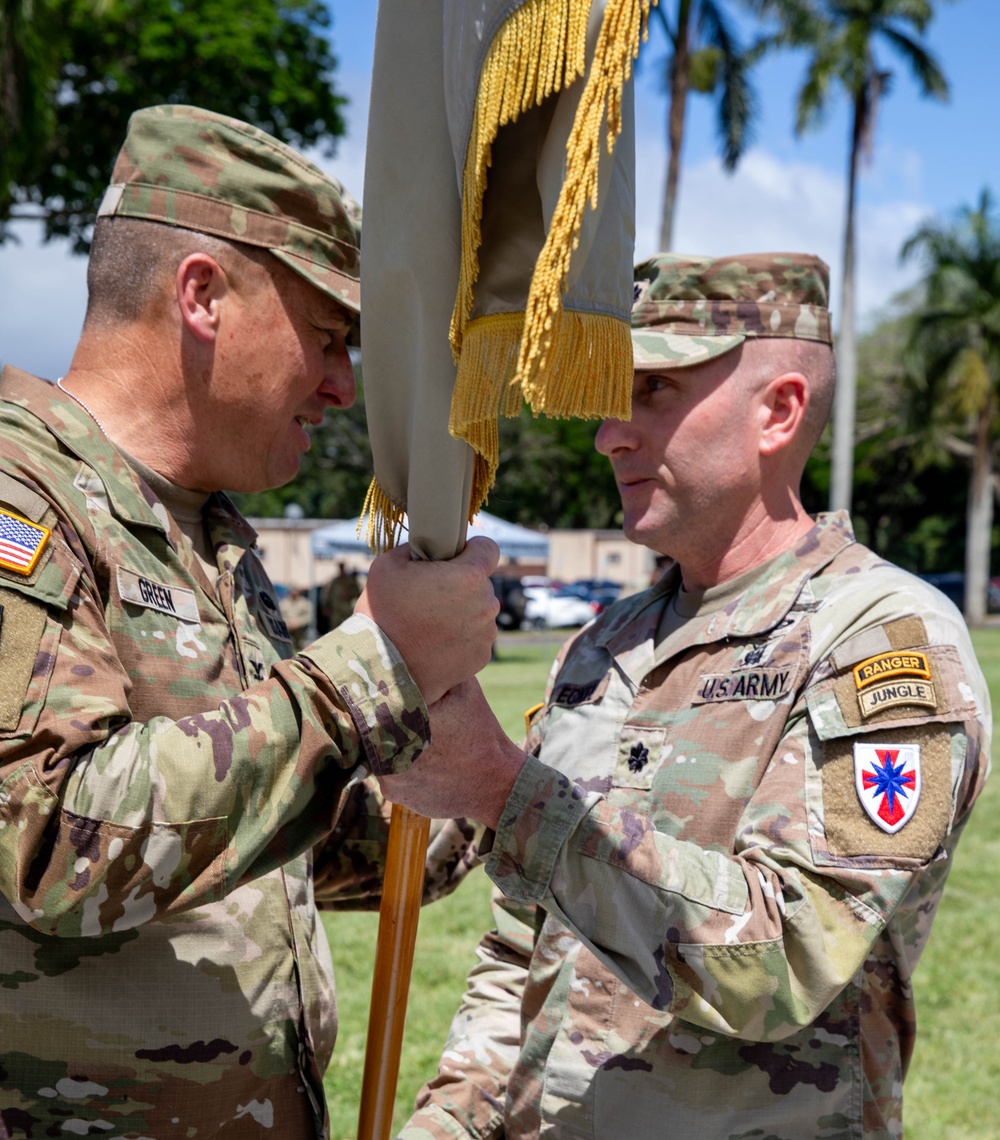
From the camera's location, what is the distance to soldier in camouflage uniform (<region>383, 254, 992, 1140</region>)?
1881mm

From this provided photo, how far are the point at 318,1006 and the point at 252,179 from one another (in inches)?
65.3

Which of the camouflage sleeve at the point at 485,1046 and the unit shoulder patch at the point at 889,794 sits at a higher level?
the unit shoulder patch at the point at 889,794

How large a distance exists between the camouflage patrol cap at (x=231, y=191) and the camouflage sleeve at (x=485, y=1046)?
150 centimetres

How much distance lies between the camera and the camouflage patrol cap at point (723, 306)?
9.06ft

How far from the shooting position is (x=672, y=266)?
288cm

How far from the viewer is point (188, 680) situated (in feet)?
6.75

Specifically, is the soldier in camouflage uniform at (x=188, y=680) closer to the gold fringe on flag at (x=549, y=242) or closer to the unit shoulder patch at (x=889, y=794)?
the gold fringe on flag at (x=549, y=242)

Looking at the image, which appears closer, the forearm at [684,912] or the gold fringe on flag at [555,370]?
the gold fringe on flag at [555,370]

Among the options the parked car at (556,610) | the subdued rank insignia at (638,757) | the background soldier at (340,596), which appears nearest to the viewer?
the subdued rank insignia at (638,757)

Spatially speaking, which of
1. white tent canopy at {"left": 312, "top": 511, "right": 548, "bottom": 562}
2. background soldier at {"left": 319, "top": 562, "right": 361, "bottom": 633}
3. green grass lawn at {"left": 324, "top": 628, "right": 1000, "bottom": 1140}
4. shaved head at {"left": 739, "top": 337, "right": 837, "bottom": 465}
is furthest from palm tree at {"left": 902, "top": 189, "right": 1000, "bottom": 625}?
shaved head at {"left": 739, "top": 337, "right": 837, "bottom": 465}

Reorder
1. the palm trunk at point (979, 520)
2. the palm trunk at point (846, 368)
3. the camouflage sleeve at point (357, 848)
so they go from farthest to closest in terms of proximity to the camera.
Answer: the palm trunk at point (979, 520)
the palm trunk at point (846, 368)
the camouflage sleeve at point (357, 848)

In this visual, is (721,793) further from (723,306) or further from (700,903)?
(723,306)

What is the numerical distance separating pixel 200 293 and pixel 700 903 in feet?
4.91

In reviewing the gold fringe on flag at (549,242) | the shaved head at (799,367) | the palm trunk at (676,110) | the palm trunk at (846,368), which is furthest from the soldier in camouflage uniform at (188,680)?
the palm trunk at (846,368)
